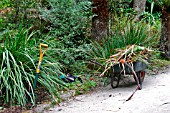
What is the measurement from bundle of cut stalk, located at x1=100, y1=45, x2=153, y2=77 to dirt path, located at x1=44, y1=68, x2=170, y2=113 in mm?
447

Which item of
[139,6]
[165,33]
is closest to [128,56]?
[165,33]

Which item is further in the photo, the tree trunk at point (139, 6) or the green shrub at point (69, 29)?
the tree trunk at point (139, 6)

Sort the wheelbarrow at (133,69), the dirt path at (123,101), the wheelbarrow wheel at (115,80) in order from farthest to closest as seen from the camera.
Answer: the wheelbarrow wheel at (115,80) < the wheelbarrow at (133,69) < the dirt path at (123,101)

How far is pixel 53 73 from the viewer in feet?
17.6

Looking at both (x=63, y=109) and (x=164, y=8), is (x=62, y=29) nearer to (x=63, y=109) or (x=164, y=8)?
(x=63, y=109)

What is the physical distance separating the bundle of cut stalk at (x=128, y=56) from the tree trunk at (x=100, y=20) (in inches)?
57.4

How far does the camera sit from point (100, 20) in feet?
23.6

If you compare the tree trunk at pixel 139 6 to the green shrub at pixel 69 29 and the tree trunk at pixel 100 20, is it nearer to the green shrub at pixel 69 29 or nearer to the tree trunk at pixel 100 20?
the tree trunk at pixel 100 20

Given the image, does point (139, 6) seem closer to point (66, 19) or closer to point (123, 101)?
point (66, 19)

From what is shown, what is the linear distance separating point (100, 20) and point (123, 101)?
113 inches

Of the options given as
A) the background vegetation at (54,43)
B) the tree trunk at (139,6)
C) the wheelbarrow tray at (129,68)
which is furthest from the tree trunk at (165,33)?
the wheelbarrow tray at (129,68)

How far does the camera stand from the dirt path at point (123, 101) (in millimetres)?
4379

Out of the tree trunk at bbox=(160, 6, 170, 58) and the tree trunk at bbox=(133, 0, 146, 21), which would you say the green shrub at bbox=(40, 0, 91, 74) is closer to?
the tree trunk at bbox=(160, 6, 170, 58)

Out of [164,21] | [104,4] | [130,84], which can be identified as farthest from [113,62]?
[164,21]
